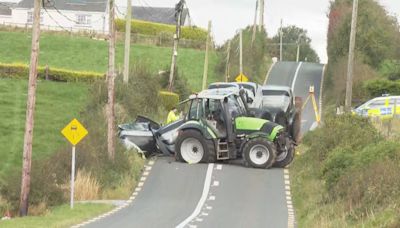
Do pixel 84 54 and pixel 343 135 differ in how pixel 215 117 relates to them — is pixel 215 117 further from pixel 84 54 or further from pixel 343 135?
pixel 84 54

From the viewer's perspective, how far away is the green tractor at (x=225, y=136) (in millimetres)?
28578

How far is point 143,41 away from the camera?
266 feet

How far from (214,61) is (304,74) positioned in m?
8.56

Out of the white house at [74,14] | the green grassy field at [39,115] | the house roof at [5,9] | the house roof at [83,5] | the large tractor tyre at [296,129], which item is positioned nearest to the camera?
the green grassy field at [39,115]

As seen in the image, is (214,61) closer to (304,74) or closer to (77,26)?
(304,74)

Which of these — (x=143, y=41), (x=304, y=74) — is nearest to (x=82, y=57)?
(x=143, y=41)

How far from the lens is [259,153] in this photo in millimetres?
28594

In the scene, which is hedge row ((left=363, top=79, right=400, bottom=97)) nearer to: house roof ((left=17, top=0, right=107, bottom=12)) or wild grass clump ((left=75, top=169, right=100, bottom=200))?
wild grass clump ((left=75, top=169, right=100, bottom=200))

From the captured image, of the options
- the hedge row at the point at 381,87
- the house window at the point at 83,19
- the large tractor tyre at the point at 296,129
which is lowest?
the large tractor tyre at the point at 296,129

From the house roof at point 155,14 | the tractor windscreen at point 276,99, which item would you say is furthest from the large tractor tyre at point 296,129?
the house roof at point 155,14

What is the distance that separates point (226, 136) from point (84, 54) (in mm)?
45584

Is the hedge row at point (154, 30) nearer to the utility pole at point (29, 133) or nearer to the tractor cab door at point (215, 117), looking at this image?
the tractor cab door at point (215, 117)

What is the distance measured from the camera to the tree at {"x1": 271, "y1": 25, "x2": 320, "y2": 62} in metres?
137

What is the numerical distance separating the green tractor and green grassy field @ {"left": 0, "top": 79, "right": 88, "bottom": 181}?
617cm
